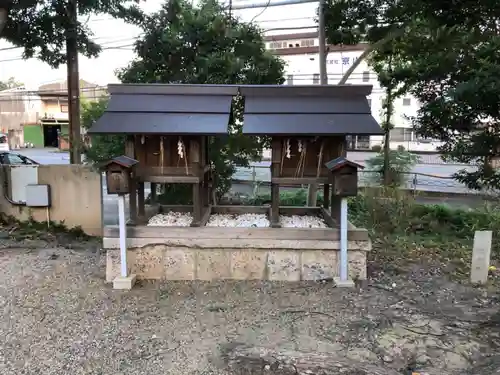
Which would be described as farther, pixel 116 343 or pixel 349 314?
pixel 349 314

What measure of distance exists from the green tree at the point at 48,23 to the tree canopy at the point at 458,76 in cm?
435

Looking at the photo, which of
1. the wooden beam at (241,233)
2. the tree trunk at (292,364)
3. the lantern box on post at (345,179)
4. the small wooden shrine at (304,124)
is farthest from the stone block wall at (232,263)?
the tree trunk at (292,364)

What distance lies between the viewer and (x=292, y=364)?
2.76m

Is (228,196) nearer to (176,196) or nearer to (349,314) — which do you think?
(176,196)

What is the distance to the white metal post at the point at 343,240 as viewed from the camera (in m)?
4.06

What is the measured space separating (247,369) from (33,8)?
631cm

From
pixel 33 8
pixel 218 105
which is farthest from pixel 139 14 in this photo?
pixel 218 105

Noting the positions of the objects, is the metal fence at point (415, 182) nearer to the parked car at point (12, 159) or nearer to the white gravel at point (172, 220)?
the white gravel at point (172, 220)

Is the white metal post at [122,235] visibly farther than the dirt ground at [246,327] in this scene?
Yes

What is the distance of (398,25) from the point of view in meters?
6.99

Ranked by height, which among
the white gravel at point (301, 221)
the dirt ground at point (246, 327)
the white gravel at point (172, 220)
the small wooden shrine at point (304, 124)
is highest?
the small wooden shrine at point (304, 124)

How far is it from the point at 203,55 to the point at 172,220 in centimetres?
306

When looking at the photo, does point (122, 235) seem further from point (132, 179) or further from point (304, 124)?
point (304, 124)

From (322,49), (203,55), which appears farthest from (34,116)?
(322,49)
